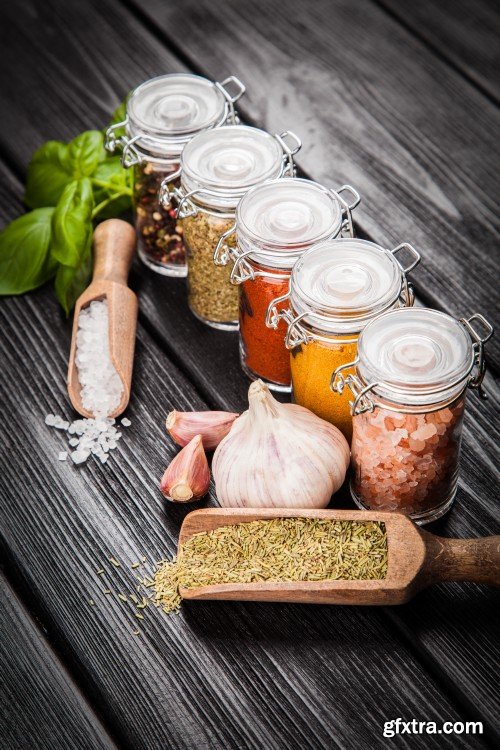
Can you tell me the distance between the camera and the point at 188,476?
1.09m

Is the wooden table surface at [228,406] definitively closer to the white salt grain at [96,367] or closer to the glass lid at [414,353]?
the white salt grain at [96,367]

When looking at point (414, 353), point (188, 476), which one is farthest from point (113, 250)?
point (414, 353)

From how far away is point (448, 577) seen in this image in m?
1.00

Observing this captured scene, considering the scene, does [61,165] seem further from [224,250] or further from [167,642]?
[167,642]

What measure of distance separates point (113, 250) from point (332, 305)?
0.44 m

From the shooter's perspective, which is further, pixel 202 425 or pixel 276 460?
pixel 202 425

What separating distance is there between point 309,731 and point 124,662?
20 cm

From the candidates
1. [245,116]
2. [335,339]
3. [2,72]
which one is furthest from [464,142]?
[2,72]

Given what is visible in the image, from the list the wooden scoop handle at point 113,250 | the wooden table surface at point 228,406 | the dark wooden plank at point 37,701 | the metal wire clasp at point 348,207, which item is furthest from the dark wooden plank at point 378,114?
the dark wooden plank at point 37,701

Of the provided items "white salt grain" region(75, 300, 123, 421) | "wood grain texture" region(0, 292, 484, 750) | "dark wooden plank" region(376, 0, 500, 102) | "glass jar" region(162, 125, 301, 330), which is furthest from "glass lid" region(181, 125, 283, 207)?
"dark wooden plank" region(376, 0, 500, 102)

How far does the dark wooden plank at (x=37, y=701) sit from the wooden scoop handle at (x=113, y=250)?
19.5 inches

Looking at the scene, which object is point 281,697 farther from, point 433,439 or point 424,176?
point 424,176

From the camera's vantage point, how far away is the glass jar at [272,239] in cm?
110

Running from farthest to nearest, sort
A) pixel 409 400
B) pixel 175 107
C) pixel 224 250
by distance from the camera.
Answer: pixel 175 107, pixel 224 250, pixel 409 400
